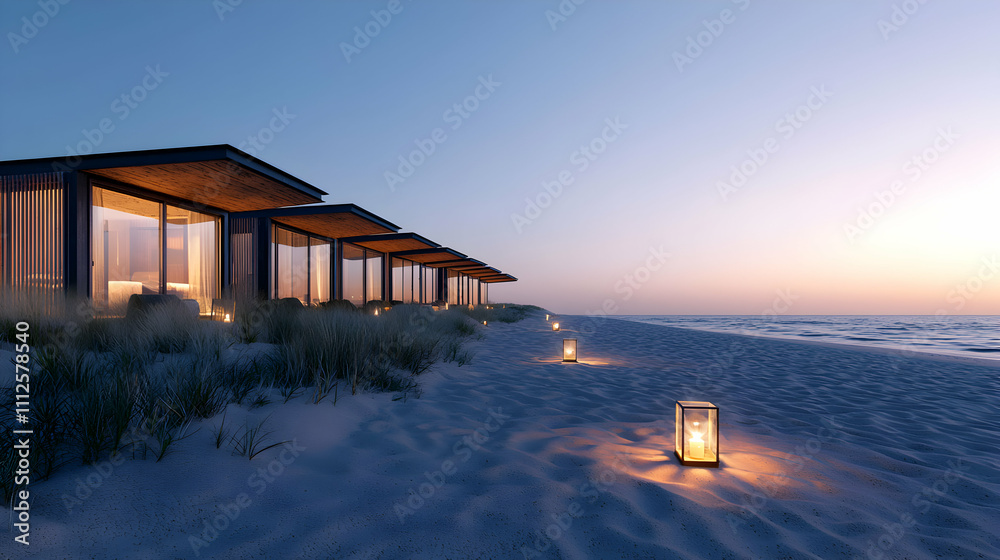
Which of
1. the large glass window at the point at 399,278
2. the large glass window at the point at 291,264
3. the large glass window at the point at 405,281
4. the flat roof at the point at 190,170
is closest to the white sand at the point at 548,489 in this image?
the flat roof at the point at 190,170

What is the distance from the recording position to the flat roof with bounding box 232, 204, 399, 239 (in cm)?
1048

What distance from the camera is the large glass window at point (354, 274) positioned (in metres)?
16.6

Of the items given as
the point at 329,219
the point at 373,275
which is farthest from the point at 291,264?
the point at 373,275

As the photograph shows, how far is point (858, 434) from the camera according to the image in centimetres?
323

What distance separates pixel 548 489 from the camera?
6.77ft

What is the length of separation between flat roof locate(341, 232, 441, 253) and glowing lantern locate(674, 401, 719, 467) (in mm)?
13026

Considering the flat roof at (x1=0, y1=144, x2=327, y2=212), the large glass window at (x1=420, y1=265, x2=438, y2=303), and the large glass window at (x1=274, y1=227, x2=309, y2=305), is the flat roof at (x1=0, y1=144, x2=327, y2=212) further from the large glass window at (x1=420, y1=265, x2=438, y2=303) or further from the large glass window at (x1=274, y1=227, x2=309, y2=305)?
the large glass window at (x1=420, y1=265, x2=438, y2=303)

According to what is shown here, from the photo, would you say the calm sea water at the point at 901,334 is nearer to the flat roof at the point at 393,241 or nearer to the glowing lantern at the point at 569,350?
the glowing lantern at the point at 569,350

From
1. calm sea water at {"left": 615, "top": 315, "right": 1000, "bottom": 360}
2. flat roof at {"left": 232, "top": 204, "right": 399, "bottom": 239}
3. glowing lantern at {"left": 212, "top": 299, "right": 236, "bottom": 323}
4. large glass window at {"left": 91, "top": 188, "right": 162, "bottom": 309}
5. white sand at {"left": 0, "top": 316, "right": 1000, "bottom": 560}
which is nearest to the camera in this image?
white sand at {"left": 0, "top": 316, "right": 1000, "bottom": 560}

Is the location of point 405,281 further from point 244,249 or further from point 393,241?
point 244,249

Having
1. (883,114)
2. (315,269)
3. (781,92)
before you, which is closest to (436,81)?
(315,269)

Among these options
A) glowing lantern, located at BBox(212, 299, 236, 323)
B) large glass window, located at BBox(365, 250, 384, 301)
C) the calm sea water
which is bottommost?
the calm sea water

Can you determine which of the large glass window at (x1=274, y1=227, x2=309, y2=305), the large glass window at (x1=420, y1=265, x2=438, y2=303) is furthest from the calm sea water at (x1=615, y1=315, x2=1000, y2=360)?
the large glass window at (x1=274, y1=227, x2=309, y2=305)

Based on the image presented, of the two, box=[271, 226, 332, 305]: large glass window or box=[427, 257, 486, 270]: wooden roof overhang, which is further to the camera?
box=[427, 257, 486, 270]: wooden roof overhang
